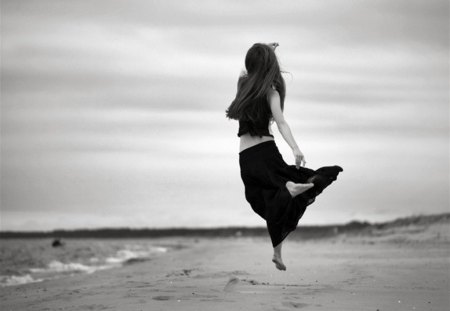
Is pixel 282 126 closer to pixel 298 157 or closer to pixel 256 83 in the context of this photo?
pixel 298 157

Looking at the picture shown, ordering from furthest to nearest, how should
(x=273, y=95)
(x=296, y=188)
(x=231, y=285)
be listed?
(x=231, y=285) < (x=273, y=95) < (x=296, y=188)

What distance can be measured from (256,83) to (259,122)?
0.41m

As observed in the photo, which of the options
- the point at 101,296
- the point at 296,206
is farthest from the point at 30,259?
the point at 296,206

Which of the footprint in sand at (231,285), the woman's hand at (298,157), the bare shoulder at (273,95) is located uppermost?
the bare shoulder at (273,95)

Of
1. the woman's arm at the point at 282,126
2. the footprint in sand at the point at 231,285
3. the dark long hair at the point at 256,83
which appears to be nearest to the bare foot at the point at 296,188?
the woman's arm at the point at 282,126

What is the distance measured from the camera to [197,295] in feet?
25.6

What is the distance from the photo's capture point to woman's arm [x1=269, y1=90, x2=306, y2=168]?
6957 mm

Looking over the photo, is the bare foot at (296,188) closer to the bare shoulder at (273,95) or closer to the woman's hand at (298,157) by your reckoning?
the woman's hand at (298,157)

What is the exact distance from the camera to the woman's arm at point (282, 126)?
22.8ft

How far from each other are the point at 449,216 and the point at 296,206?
24.6 metres

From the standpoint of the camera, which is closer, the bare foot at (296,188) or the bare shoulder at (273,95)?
the bare foot at (296,188)

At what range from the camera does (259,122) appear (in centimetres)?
744

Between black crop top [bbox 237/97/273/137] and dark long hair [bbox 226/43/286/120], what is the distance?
0.01 meters

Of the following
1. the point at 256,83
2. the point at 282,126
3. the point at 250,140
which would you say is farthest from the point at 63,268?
the point at 282,126
